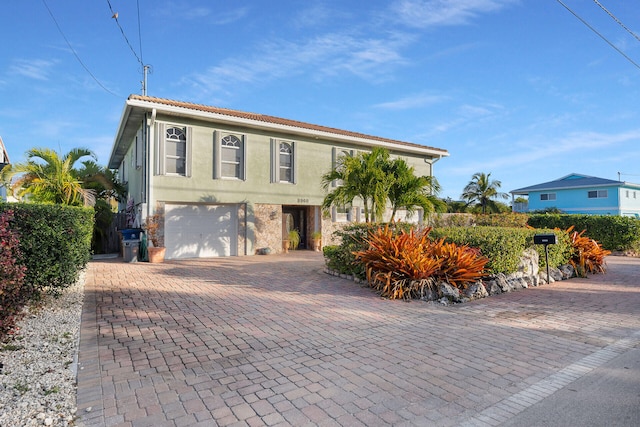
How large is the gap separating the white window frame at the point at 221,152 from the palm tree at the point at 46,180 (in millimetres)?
4887

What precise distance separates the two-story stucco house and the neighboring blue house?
28.6m

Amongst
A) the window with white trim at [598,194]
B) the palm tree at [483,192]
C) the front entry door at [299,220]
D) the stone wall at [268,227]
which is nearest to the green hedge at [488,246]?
the stone wall at [268,227]

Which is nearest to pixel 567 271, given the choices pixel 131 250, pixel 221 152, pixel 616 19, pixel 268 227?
pixel 616 19

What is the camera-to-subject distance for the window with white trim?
35.9 meters

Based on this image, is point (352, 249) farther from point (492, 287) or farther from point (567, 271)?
point (567, 271)

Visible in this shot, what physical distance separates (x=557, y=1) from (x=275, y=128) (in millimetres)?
10486

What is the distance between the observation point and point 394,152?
20.4 metres

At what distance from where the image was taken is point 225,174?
15375 millimetres

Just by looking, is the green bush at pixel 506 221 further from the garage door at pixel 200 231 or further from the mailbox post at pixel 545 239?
the garage door at pixel 200 231

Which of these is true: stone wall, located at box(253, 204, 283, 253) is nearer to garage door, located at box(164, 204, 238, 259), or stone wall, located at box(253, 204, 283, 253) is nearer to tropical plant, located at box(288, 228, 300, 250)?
tropical plant, located at box(288, 228, 300, 250)

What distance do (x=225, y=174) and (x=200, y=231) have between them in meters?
2.48

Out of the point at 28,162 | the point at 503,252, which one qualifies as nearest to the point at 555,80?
the point at 503,252

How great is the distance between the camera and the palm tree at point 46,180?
530 inches

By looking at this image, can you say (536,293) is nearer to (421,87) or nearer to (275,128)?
(421,87)
